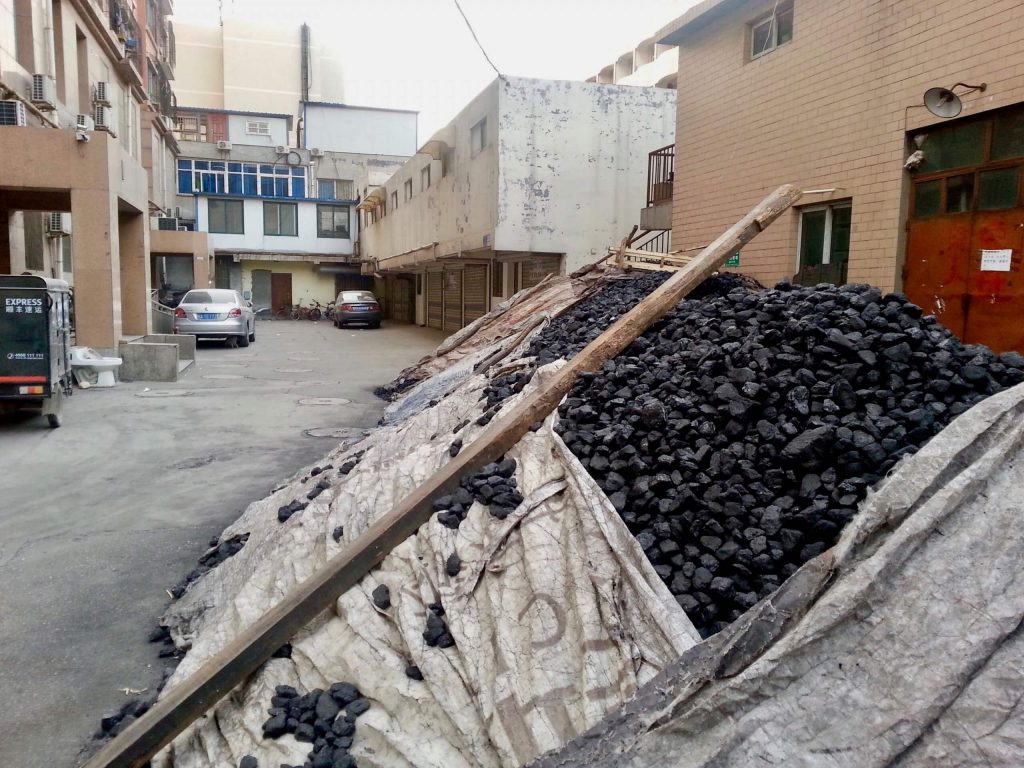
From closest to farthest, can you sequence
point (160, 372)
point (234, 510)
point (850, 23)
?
point (234, 510) < point (850, 23) < point (160, 372)

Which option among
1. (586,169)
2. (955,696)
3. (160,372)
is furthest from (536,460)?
(586,169)

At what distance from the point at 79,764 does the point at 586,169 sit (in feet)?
54.2

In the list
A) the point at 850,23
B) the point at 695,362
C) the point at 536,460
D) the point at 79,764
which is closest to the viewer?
the point at 79,764

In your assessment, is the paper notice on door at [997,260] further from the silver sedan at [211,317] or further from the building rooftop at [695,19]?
the silver sedan at [211,317]

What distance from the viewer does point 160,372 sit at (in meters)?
14.0

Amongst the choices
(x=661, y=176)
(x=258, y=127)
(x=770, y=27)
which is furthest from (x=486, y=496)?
(x=258, y=127)

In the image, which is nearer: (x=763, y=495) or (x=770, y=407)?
(x=763, y=495)

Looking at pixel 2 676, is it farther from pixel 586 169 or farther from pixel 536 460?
pixel 586 169

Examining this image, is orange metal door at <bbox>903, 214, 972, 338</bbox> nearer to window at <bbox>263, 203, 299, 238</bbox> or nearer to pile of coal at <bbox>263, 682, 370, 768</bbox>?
pile of coal at <bbox>263, 682, 370, 768</bbox>

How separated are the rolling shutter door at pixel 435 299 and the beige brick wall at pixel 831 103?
18.2 meters

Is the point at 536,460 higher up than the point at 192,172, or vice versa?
the point at 192,172

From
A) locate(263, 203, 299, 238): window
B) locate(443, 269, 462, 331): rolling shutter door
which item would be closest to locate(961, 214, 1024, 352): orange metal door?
locate(443, 269, 462, 331): rolling shutter door

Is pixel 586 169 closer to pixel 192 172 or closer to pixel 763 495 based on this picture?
pixel 763 495

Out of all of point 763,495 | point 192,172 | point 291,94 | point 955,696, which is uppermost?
point 291,94
